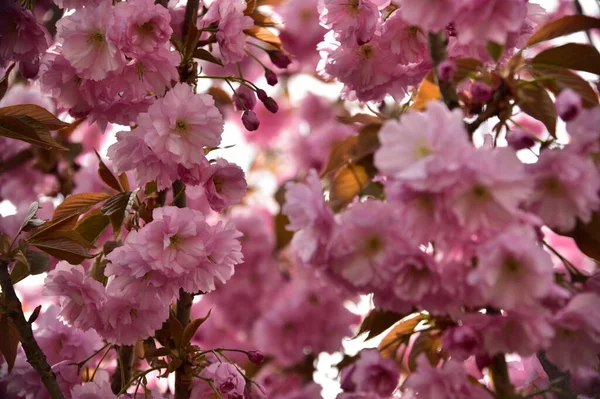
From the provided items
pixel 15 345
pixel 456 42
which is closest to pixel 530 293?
pixel 456 42

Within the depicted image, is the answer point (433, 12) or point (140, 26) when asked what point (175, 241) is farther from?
point (433, 12)

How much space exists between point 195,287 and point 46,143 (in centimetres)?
38

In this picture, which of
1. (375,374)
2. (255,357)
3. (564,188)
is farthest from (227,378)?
(564,188)

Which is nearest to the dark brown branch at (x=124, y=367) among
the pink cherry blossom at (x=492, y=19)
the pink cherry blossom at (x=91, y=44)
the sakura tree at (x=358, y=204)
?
the sakura tree at (x=358, y=204)

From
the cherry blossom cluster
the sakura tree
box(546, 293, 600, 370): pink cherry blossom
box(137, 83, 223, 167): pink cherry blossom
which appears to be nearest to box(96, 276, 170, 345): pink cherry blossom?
the sakura tree

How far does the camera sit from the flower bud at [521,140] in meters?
1.09

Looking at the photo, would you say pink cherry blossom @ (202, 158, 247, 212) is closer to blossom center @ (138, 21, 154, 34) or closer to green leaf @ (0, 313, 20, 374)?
blossom center @ (138, 21, 154, 34)

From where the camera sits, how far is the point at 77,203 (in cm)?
147

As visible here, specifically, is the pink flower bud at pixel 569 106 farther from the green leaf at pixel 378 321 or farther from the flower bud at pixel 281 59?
the flower bud at pixel 281 59

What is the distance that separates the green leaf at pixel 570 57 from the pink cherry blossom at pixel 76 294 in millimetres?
845

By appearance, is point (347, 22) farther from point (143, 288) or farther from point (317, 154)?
point (317, 154)

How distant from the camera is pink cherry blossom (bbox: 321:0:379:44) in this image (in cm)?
136

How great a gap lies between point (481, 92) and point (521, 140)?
Result: 0.10 metres

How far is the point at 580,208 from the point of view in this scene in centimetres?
93
